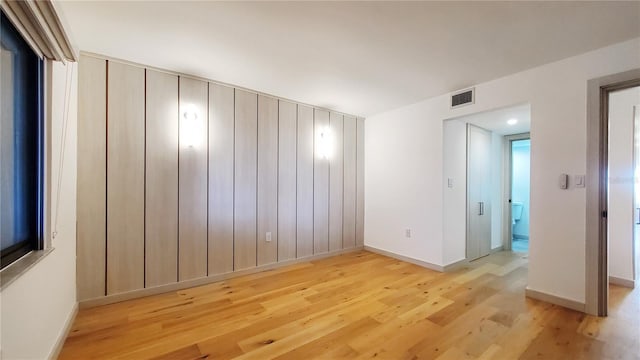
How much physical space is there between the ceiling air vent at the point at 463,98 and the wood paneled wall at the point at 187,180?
6.24ft

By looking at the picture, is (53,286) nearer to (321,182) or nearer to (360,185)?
(321,182)

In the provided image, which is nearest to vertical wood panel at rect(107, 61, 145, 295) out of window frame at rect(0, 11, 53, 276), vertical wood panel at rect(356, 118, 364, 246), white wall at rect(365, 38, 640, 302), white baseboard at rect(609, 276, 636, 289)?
window frame at rect(0, 11, 53, 276)

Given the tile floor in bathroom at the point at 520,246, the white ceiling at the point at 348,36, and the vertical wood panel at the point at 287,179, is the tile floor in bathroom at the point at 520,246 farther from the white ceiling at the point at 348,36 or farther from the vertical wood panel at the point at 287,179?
the vertical wood panel at the point at 287,179

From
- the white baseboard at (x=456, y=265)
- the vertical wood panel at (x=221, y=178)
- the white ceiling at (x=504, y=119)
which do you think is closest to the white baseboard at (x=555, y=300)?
the white baseboard at (x=456, y=265)

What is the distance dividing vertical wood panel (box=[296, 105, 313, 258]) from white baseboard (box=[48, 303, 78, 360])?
8.15ft

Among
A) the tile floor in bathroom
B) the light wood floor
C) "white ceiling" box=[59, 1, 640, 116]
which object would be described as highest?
"white ceiling" box=[59, 1, 640, 116]

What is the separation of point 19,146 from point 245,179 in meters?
2.07

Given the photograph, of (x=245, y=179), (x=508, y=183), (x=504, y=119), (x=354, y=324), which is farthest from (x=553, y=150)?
(x=245, y=179)

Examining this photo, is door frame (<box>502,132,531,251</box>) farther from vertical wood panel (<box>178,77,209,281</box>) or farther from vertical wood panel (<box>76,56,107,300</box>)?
vertical wood panel (<box>76,56,107,300</box>)

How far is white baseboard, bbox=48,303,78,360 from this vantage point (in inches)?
68.4

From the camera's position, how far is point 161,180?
281 centimetres

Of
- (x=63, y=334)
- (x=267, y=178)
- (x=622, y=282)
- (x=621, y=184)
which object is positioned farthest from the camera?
(x=267, y=178)

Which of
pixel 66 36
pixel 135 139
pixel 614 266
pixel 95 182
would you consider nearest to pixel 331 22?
pixel 66 36

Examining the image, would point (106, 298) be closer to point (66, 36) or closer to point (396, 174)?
point (66, 36)
